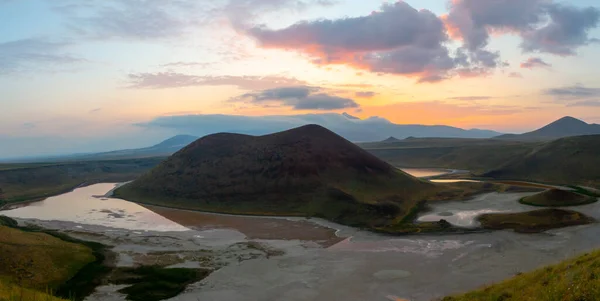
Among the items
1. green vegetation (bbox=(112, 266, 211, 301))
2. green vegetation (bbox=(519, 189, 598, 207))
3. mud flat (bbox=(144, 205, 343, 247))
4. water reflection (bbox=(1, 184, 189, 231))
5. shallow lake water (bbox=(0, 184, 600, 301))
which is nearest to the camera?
shallow lake water (bbox=(0, 184, 600, 301))

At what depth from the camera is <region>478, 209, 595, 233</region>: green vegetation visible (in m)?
64.3

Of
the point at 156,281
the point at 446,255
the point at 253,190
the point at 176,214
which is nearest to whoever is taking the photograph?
the point at 156,281

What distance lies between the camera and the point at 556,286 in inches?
729

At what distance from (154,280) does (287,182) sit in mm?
57672

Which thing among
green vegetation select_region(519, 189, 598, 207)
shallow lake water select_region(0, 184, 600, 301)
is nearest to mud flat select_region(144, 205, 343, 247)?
shallow lake water select_region(0, 184, 600, 301)

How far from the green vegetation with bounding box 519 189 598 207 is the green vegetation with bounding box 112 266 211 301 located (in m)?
69.3

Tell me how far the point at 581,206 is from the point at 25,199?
14717 cm

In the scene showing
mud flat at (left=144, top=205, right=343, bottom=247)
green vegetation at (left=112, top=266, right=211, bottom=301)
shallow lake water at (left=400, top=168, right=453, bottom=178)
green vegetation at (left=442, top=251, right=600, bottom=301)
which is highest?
green vegetation at (left=442, top=251, right=600, bottom=301)

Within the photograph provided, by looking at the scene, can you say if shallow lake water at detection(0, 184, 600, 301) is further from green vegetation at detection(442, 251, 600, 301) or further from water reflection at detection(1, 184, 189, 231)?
green vegetation at detection(442, 251, 600, 301)

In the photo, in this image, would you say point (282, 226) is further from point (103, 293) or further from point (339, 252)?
point (103, 293)

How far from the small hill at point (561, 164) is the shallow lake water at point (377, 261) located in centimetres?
4443

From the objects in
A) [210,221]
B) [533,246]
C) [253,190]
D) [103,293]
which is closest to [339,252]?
[533,246]

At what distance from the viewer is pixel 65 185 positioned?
155625mm

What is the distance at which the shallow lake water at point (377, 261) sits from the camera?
41406 mm
